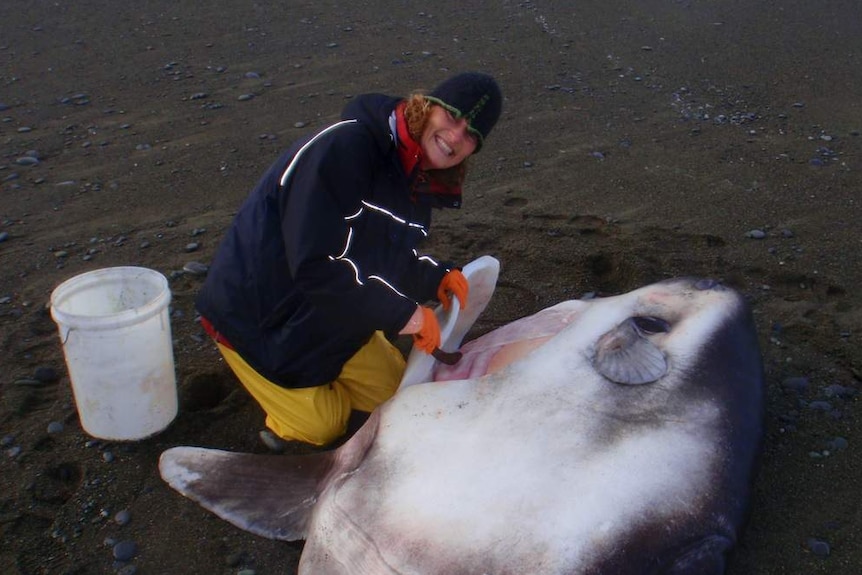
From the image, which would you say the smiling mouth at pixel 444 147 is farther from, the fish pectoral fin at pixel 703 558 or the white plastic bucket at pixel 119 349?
the fish pectoral fin at pixel 703 558

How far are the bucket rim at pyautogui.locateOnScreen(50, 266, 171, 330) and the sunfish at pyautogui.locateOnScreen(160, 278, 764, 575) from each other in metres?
0.53

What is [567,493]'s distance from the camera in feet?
8.17

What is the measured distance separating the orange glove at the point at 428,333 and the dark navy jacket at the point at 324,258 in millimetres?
71

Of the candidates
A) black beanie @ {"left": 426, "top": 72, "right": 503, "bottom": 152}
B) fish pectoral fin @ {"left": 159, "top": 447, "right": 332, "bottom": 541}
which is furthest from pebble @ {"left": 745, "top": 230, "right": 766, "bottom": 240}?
fish pectoral fin @ {"left": 159, "top": 447, "right": 332, "bottom": 541}

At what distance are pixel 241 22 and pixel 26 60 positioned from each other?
203 centimetres

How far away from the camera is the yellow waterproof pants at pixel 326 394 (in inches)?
137

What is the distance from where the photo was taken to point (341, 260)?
9.78 ft

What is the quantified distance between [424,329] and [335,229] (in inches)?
19.4

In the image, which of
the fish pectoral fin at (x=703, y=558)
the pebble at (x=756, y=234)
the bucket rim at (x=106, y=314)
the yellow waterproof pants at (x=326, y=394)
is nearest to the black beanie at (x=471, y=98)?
the yellow waterproof pants at (x=326, y=394)

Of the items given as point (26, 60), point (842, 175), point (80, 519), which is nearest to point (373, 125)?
point (80, 519)

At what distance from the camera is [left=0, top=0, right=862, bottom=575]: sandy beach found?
3.17 meters

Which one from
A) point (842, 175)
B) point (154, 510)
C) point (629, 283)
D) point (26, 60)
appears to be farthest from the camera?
point (26, 60)

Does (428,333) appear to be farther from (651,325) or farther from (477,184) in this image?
(477,184)

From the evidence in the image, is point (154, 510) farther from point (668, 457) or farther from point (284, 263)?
point (668, 457)
